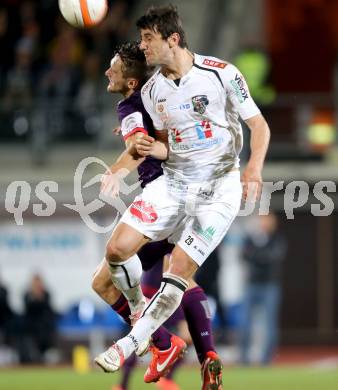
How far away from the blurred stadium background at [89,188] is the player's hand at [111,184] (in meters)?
7.33

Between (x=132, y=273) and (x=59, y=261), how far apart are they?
29.1 ft

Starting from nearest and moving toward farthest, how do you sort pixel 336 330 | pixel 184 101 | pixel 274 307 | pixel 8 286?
pixel 184 101, pixel 274 307, pixel 8 286, pixel 336 330

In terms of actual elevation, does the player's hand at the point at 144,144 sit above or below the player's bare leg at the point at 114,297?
above

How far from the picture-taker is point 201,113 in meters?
8.69

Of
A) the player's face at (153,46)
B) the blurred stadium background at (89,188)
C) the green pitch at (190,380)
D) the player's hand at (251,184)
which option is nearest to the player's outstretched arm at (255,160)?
the player's hand at (251,184)

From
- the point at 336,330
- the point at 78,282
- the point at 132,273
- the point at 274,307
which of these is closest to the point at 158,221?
the point at 132,273

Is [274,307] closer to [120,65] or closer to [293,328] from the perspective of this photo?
[293,328]

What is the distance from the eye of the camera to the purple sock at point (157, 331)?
905 centimetres

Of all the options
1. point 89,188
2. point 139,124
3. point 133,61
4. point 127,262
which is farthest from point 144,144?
point 89,188

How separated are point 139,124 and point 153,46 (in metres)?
0.59

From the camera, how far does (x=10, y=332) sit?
16.9 m

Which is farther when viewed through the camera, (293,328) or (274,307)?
(293,328)

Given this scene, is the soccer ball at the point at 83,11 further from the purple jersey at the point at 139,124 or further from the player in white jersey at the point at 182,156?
the purple jersey at the point at 139,124

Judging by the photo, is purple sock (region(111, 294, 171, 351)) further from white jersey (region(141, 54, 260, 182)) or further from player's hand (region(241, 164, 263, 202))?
player's hand (region(241, 164, 263, 202))
